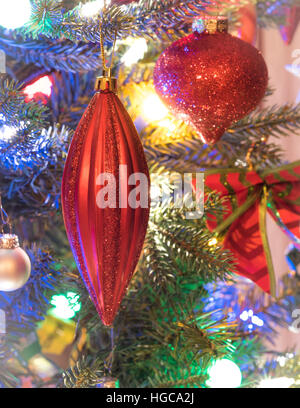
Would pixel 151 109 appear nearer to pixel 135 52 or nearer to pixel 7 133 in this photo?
pixel 135 52

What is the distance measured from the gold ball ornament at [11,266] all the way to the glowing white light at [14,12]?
0.69 ft

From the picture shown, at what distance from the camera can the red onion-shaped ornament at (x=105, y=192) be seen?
1.27 feet

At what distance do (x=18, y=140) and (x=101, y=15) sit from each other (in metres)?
0.16

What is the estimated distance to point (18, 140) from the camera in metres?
0.50

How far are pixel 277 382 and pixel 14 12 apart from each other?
54 centimetres

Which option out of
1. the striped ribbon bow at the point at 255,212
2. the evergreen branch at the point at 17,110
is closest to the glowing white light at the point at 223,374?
the striped ribbon bow at the point at 255,212

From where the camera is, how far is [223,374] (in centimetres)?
58

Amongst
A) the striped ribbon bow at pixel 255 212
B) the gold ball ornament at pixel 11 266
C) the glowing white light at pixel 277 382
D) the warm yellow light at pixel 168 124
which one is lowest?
the glowing white light at pixel 277 382

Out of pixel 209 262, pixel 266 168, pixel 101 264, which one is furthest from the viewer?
pixel 266 168

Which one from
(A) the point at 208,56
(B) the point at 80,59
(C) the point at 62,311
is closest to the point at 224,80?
(A) the point at 208,56

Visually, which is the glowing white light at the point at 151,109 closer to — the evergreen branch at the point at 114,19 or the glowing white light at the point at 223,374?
the evergreen branch at the point at 114,19

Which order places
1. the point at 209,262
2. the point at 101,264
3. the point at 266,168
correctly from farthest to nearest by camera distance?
the point at 266,168 → the point at 209,262 → the point at 101,264

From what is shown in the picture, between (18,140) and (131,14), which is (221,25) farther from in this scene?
(18,140)
